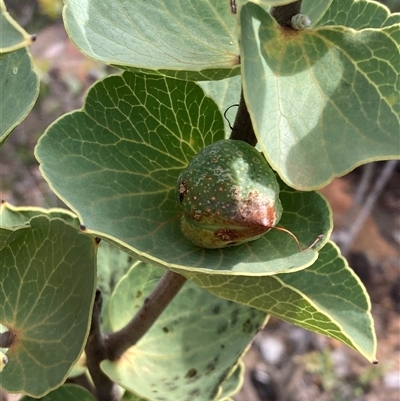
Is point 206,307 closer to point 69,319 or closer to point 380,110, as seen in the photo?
point 69,319

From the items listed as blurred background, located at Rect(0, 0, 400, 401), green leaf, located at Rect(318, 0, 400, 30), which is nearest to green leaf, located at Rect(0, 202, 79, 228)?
green leaf, located at Rect(318, 0, 400, 30)

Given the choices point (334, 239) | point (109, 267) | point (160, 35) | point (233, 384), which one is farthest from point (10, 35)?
point (334, 239)

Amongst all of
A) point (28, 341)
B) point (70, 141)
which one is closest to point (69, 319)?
point (28, 341)

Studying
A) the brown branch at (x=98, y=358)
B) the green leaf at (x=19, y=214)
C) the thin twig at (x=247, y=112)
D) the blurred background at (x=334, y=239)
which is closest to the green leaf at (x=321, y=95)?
the thin twig at (x=247, y=112)

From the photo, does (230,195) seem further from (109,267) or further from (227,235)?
(109,267)

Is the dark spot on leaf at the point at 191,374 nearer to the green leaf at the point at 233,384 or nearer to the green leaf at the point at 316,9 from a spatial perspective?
the green leaf at the point at 233,384

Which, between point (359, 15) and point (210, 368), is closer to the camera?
point (359, 15)
